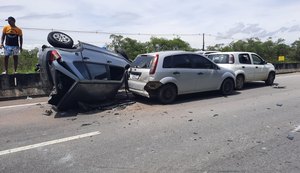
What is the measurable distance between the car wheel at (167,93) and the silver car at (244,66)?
12.5 feet


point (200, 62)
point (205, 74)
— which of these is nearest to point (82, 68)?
point (200, 62)

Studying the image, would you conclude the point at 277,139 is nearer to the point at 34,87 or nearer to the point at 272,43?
the point at 34,87

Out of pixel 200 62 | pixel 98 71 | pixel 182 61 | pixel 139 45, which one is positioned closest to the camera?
pixel 98 71

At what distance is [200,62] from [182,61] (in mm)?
763

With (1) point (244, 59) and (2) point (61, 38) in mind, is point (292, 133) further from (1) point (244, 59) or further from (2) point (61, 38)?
(1) point (244, 59)

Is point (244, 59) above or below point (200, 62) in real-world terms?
above

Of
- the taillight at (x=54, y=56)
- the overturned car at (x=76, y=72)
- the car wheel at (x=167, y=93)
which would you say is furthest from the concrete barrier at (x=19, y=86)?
the car wheel at (x=167, y=93)

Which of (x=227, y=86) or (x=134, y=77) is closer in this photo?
(x=134, y=77)

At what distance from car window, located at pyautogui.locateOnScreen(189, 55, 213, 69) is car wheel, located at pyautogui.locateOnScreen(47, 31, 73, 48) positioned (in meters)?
3.75

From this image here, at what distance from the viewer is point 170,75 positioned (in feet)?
29.2

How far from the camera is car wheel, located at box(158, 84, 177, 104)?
28.8ft

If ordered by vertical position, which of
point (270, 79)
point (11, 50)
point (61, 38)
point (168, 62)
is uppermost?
point (61, 38)

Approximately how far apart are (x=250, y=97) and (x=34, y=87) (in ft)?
24.9

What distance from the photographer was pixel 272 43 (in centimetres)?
3703
